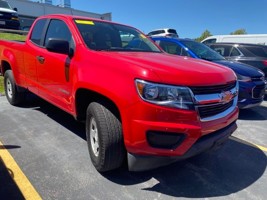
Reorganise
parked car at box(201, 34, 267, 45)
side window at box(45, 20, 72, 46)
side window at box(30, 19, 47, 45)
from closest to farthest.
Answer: side window at box(45, 20, 72, 46) < side window at box(30, 19, 47, 45) < parked car at box(201, 34, 267, 45)

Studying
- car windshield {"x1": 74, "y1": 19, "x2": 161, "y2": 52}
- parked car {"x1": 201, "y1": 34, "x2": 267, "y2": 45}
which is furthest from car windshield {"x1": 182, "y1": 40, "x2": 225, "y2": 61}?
parked car {"x1": 201, "y1": 34, "x2": 267, "y2": 45}

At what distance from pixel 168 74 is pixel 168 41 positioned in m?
4.72

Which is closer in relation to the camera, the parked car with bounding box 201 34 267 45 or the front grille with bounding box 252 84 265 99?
the front grille with bounding box 252 84 265 99

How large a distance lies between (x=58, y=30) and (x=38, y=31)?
0.90m

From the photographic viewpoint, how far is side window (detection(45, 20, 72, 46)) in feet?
12.2

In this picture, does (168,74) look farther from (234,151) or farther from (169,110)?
(234,151)

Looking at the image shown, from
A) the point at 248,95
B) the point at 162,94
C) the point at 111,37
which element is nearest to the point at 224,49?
the point at 248,95

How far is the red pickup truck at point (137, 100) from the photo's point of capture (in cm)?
244

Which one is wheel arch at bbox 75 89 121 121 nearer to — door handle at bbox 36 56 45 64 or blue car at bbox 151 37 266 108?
door handle at bbox 36 56 45 64

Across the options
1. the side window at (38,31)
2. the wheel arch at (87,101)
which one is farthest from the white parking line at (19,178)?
the side window at (38,31)

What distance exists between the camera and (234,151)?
3.90m

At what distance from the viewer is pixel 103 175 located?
306 centimetres

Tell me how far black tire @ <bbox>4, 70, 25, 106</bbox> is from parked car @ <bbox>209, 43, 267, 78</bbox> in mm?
6078

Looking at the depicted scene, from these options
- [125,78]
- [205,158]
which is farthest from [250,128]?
[125,78]
